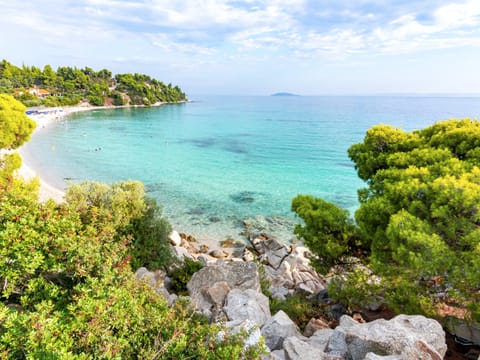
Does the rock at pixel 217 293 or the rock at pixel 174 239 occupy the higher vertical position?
the rock at pixel 217 293

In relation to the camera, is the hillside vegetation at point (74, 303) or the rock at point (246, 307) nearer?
the hillside vegetation at point (74, 303)

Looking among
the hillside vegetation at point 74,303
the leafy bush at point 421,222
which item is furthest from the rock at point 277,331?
the leafy bush at point 421,222

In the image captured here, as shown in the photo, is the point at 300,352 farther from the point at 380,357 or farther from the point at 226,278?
the point at 226,278

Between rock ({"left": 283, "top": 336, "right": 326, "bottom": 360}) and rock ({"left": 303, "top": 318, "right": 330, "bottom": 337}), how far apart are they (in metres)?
2.67

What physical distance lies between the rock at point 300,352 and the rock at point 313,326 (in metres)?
2.67

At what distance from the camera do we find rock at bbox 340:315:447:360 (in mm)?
5672

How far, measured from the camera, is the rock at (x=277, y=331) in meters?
6.94

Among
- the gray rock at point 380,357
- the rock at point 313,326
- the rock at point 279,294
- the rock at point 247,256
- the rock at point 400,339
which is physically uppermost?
the gray rock at point 380,357

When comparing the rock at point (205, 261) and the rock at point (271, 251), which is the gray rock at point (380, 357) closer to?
the rock at point (205, 261)

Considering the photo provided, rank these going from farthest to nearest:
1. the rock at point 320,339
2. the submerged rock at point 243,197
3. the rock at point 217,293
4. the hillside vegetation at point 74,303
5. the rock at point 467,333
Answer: the submerged rock at point 243,197, the rock at point 217,293, the rock at point 467,333, the rock at point 320,339, the hillside vegetation at point 74,303

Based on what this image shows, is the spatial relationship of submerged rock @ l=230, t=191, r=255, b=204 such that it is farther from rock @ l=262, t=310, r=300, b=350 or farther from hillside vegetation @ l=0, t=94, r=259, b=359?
hillside vegetation @ l=0, t=94, r=259, b=359

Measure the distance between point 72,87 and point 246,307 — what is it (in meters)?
143

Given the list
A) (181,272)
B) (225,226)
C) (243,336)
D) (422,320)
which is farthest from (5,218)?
(225,226)

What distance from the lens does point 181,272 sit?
41.1 feet
